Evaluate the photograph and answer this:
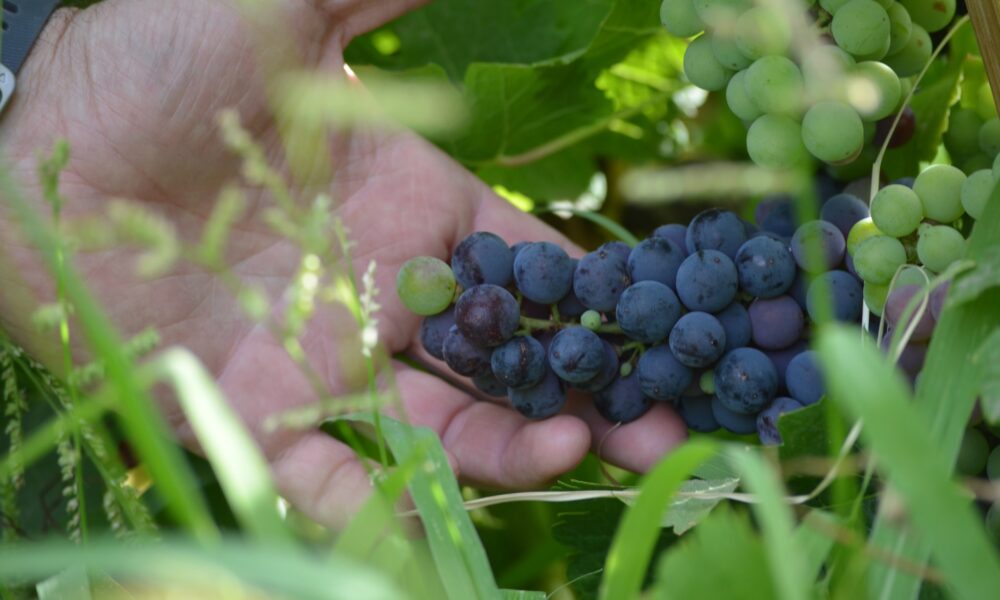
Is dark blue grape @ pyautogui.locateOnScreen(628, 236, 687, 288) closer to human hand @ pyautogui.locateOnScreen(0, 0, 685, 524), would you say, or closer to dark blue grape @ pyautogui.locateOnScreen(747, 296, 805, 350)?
dark blue grape @ pyautogui.locateOnScreen(747, 296, 805, 350)

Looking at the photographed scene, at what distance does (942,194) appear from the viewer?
787 mm

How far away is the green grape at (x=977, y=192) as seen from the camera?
743 mm

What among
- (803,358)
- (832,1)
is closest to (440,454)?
(803,358)

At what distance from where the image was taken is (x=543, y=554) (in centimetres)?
122

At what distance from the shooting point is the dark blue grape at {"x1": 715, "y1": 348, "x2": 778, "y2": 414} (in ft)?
2.77

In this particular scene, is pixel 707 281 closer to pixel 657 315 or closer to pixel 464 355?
pixel 657 315

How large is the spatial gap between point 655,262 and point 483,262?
0.15 m

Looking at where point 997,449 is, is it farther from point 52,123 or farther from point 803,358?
point 52,123

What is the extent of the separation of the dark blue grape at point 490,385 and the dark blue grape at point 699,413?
169 millimetres

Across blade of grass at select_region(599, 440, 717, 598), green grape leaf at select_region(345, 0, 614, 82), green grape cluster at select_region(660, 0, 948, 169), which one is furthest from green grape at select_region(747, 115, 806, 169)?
green grape leaf at select_region(345, 0, 614, 82)

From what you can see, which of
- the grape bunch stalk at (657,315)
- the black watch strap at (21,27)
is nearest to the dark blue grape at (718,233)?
the grape bunch stalk at (657,315)

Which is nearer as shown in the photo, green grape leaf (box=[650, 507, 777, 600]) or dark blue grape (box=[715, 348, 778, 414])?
green grape leaf (box=[650, 507, 777, 600])

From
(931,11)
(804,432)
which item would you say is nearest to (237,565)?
(804,432)

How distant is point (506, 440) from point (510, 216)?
30 cm
